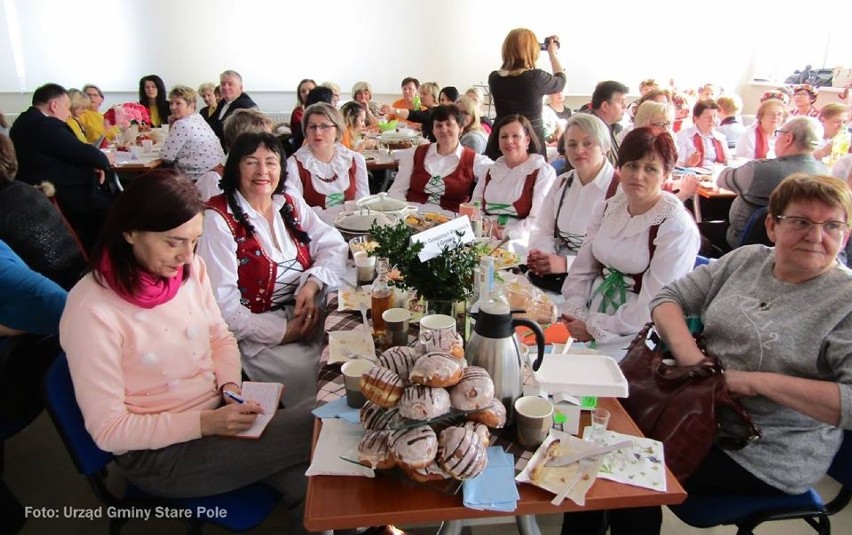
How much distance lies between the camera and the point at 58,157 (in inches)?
153

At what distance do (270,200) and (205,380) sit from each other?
0.90 m

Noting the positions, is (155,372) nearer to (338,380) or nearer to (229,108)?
(338,380)

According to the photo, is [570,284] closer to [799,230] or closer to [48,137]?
[799,230]

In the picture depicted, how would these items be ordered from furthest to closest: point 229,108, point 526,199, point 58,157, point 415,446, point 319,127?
point 229,108 → point 58,157 → point 319,127 → point 526,199 → point 415,446

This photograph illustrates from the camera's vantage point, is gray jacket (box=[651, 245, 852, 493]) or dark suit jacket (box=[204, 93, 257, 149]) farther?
dark suit jacket (box=[204, 93, 257, 149])

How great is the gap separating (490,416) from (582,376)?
0.33 meters

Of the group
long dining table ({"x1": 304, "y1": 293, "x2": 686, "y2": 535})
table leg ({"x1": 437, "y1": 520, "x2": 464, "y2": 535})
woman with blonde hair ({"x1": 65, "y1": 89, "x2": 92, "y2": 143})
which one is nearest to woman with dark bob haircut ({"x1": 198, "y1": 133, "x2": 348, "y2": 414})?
table leg ({"x1": 437, "y1": 520, "x2": 464, "y2": 535})

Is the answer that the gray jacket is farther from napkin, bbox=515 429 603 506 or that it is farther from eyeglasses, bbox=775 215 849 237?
napkin, bbox=515 429 603 506

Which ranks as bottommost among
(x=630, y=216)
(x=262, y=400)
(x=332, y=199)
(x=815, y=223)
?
(x=262, y=400)

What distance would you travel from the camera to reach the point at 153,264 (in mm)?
1396

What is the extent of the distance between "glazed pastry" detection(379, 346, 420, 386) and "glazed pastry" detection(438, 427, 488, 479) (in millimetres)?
145

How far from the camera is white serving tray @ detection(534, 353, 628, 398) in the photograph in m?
1.25

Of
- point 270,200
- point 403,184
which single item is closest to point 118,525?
point 270,200

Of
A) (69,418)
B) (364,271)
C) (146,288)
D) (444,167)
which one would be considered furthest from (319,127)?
(69,418)
